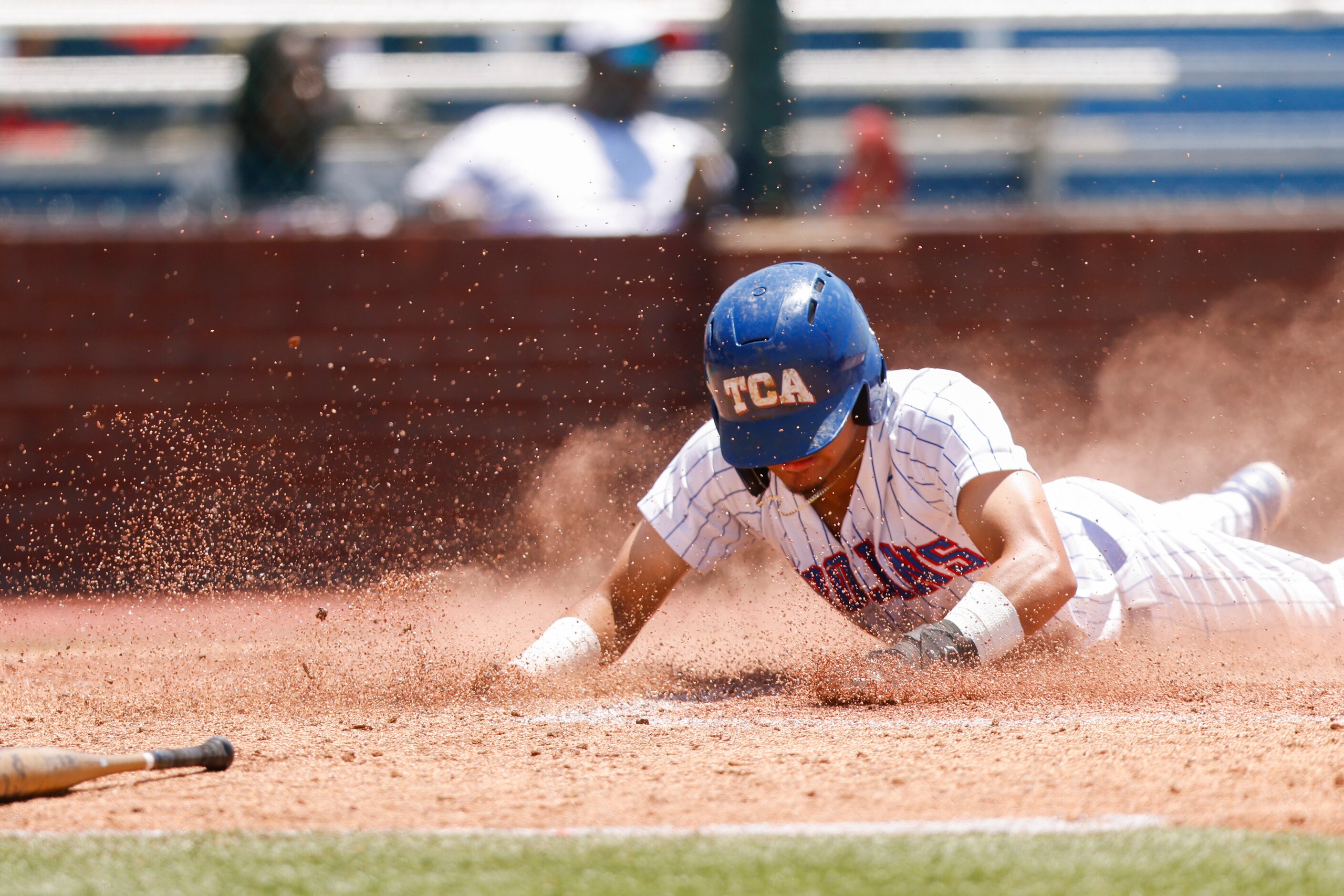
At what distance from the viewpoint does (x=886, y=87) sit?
9.00m

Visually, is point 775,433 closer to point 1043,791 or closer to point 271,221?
point 1043,791

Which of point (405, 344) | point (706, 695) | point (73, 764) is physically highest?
point (405, 344)

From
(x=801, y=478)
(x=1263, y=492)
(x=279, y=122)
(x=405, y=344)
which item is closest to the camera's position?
(x=801, y=478)

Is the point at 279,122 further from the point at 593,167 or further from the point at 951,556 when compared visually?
the point at 951,556

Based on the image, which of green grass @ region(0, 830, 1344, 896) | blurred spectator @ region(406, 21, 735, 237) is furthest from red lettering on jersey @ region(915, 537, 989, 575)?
blurred spectator @ region(406, 21, 735, 237)

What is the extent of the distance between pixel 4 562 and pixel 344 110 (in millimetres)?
3001

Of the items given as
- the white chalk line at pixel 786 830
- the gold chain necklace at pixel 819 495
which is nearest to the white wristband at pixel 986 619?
the gold chain necklace at pixel 819 495

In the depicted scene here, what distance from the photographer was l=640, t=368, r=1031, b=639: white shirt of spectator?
3.96 metres

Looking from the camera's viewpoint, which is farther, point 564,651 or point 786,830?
point 564,651

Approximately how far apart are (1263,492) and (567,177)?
3.39 metres

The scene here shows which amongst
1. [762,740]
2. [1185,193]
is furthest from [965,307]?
[762,740]

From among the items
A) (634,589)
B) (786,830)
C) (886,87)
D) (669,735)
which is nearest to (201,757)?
(669,735)

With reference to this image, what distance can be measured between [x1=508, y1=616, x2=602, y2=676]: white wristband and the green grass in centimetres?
155

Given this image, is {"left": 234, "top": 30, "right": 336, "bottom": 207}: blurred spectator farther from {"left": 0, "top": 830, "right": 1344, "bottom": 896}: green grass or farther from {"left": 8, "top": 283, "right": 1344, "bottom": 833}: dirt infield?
{"left": 0, "top": 830, "right": 1344, "bottom": 896}: green grass
